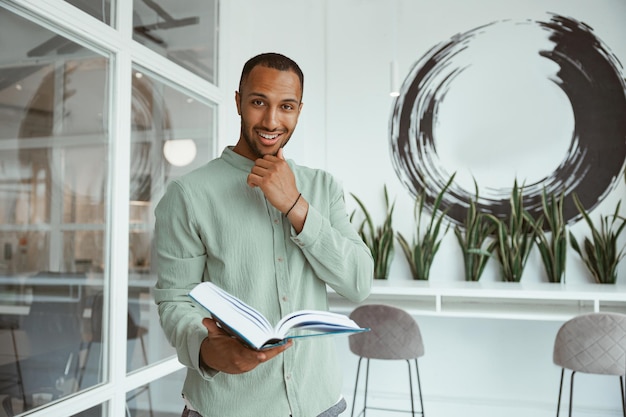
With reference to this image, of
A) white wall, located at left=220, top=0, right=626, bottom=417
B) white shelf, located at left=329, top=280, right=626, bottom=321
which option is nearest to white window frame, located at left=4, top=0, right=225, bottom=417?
white wall, located at left=220, top=0, right=626, bottom=417

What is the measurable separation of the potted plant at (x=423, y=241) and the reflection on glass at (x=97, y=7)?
2.18 m

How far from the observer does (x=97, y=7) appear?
2.24 m

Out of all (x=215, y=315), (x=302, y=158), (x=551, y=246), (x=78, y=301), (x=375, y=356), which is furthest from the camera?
(x=302, y=158)

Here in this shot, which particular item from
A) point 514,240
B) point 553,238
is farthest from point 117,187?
point 553,238

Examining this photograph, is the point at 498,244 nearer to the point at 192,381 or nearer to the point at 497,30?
the point at 497,30

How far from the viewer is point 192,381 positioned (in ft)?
3.31

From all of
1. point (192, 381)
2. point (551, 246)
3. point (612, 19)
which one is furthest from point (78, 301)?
point (612, 19)

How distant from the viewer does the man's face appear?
1.01 m

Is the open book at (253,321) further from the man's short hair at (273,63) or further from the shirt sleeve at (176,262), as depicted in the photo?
the man's short hair at (273,63)

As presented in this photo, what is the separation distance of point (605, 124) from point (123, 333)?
3.14m

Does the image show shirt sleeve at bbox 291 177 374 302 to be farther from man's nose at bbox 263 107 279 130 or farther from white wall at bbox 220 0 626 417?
white wall at bbox 220 0 626 417

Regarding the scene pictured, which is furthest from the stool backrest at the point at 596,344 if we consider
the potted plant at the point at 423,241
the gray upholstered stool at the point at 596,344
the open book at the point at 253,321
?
the open book at the point at 253,321

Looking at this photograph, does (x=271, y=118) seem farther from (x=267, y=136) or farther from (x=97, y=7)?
(x=97, y=7)

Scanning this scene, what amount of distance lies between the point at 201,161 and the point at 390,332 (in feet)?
4.99
